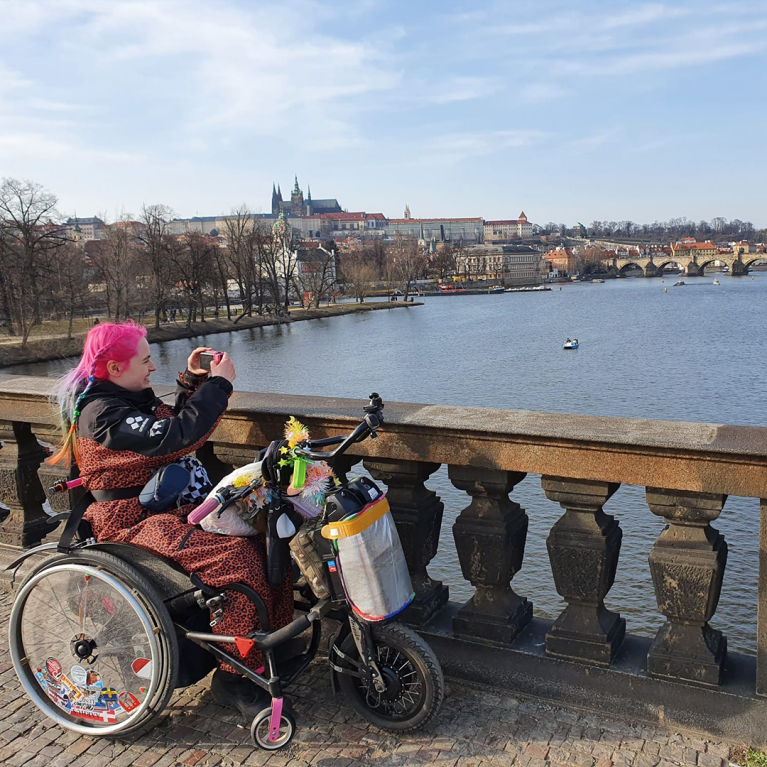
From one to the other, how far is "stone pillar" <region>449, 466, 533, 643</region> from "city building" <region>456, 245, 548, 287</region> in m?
139

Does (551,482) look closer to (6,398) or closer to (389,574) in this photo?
(389,574)

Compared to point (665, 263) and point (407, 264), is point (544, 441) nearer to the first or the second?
point (407, 264)

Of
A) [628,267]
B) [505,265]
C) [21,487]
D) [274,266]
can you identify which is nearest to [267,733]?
[21,487]

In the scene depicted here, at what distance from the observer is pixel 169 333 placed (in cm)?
5381

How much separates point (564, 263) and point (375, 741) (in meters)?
169

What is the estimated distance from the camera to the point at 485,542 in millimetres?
2924

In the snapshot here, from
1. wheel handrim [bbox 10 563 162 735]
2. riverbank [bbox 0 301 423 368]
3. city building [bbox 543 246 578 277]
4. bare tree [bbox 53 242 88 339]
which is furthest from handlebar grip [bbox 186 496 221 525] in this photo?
city building [bbox 543 246 578 277]

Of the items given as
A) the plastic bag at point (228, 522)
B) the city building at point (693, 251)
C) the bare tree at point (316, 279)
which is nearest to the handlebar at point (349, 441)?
the plastic bag at point (228, 522)

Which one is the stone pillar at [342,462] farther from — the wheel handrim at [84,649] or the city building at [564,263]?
the city building at [564,263]

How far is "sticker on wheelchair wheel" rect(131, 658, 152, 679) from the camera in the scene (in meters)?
2.59

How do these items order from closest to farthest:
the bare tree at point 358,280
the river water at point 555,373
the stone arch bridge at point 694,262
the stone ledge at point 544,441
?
the stone ledge at point 544,441 → the river water at point 555,373 → the bare tree at point 358,280 → the stone arch bridge at point 694,262

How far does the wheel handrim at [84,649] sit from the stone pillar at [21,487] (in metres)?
1.47

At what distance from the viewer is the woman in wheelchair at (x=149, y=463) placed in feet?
8.47

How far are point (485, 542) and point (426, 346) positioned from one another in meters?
43.7
